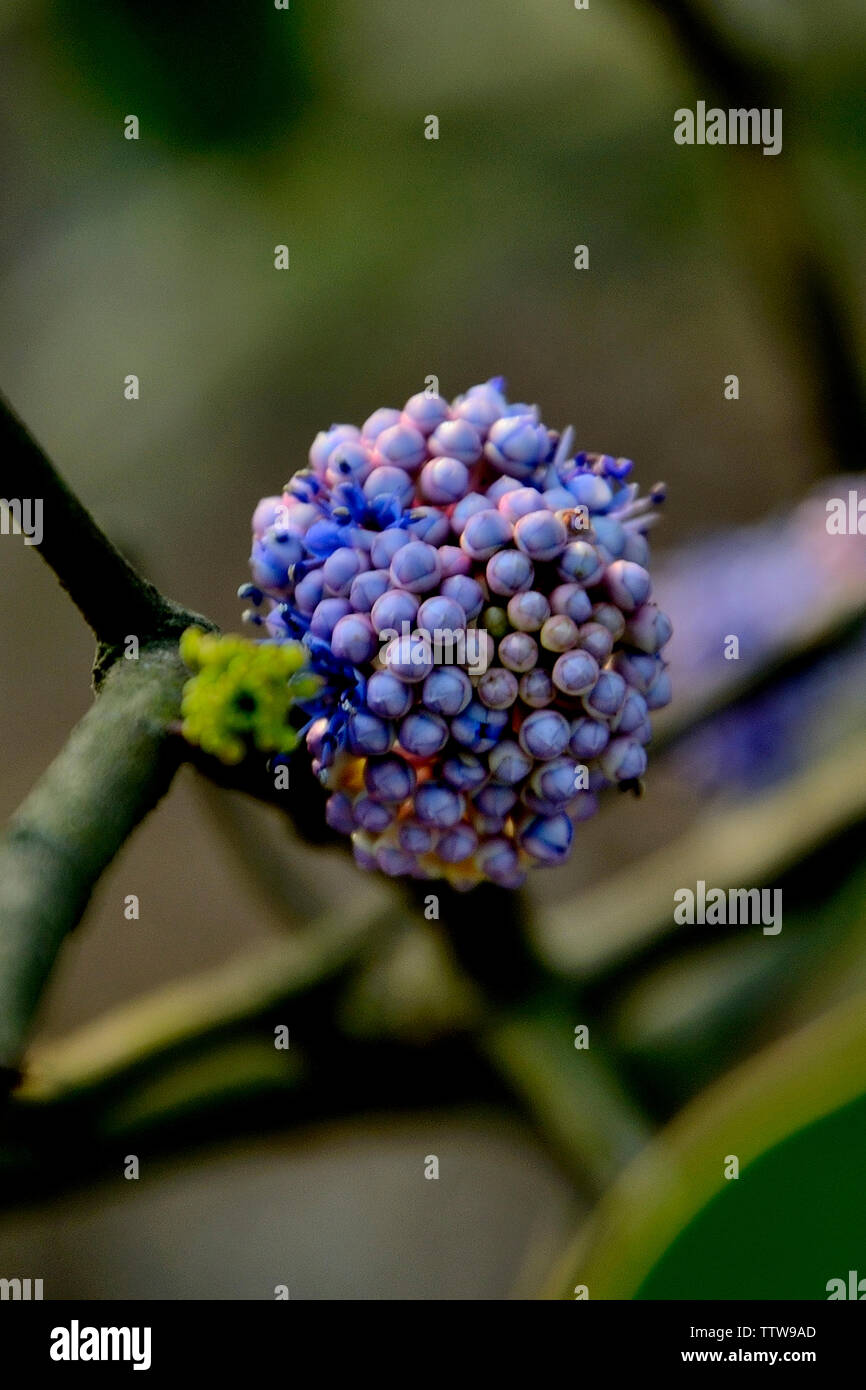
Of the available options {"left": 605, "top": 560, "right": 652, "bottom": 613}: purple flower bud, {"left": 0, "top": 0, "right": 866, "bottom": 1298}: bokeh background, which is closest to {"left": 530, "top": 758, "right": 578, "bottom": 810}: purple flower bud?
{"left": 605, "top": 560, "right": 652, "bottom": 613}: purple flower bud

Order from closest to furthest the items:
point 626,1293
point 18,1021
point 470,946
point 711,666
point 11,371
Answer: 1. point 18,1021
2. point 626,1293
3. point 470,946
4. point 711,666
5. point 11,371

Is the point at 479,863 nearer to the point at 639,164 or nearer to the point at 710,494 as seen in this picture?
the point at 639,164

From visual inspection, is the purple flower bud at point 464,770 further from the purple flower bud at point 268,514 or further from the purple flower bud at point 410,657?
the purple flower bud at point 268,514

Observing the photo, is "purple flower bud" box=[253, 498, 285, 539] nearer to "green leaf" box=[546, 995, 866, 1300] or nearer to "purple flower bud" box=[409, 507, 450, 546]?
"purple flower bud" box=[409, 507, 450, 546]

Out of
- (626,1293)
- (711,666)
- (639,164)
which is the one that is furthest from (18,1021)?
(639,164)

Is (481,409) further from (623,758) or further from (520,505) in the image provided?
(623,758)

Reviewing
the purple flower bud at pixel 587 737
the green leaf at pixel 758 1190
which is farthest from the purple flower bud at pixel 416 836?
the green leaf at pixel 758 1190
